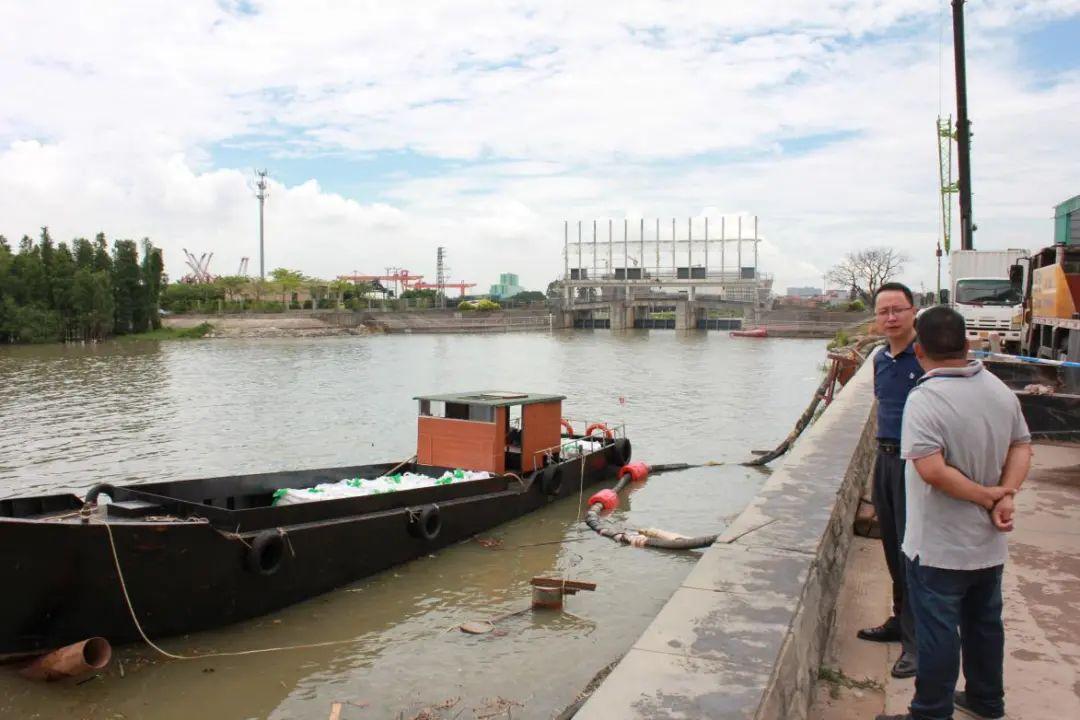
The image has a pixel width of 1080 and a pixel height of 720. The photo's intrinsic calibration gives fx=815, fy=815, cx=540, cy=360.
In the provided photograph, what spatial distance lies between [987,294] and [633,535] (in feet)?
60.4

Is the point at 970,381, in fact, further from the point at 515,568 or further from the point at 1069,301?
the point at 1069,301

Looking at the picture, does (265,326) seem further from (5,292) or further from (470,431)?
(470,431)

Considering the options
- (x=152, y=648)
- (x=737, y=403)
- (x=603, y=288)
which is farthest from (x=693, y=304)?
(x=152, y=648)

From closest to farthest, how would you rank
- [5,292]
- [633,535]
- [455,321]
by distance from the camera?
[633,535], [5,292], [455,321]

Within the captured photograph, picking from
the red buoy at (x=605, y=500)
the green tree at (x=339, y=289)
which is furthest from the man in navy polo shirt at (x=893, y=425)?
the green tree at (x=339, y=289)

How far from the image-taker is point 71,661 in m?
7.49

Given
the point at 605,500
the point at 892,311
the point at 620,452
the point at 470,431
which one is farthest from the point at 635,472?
the point at 892,311

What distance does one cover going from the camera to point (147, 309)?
250ft

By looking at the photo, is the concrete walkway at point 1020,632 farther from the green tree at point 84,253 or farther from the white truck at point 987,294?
the green tree at point 84,253

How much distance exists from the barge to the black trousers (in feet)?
22.1

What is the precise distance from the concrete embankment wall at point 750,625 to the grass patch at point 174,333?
76760mm

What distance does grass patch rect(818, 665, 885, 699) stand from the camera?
4.09 meters

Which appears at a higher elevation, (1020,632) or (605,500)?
(1020,632)

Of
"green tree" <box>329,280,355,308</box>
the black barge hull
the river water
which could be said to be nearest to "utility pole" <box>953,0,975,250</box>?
the river water
